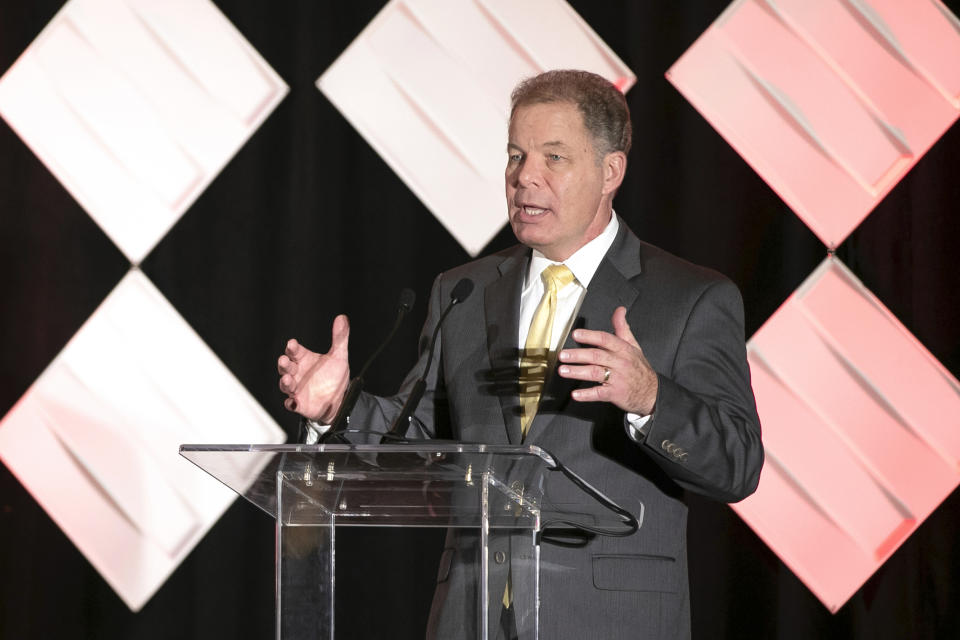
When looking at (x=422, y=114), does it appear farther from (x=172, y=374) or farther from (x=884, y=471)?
(x=884, y=471)

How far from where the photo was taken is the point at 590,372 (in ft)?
4.89

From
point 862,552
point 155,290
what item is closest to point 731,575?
point 862,552

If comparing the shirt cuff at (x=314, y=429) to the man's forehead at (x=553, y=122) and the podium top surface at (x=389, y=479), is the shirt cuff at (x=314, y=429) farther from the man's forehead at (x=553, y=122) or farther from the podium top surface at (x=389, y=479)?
the man's forehead at (x=553, y=122)

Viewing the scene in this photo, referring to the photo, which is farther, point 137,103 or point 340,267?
point 137,103

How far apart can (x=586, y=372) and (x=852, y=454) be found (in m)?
1.60

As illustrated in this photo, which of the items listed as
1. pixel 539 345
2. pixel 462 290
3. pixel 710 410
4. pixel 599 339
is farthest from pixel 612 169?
pixel 599 339

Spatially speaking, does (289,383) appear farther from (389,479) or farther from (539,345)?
(539,345)

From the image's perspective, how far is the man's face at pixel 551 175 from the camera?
6.82 ft

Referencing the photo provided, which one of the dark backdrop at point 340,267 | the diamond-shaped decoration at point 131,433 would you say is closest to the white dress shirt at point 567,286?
the dark backdrop at point 340,267

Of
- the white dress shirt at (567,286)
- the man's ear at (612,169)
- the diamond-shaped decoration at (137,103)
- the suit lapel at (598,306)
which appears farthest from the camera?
the diamond-shaped decoration at (137,103)

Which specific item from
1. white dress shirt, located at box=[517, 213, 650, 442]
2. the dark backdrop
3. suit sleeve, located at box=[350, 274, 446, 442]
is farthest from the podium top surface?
the dark backdrop

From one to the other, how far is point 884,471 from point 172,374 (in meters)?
2.01

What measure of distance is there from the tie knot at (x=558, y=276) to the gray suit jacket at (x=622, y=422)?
7cm

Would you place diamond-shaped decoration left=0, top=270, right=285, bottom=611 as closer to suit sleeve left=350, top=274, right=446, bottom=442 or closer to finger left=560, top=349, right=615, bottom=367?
suit sleeve left=350, top=274, right=446, bottom=442
